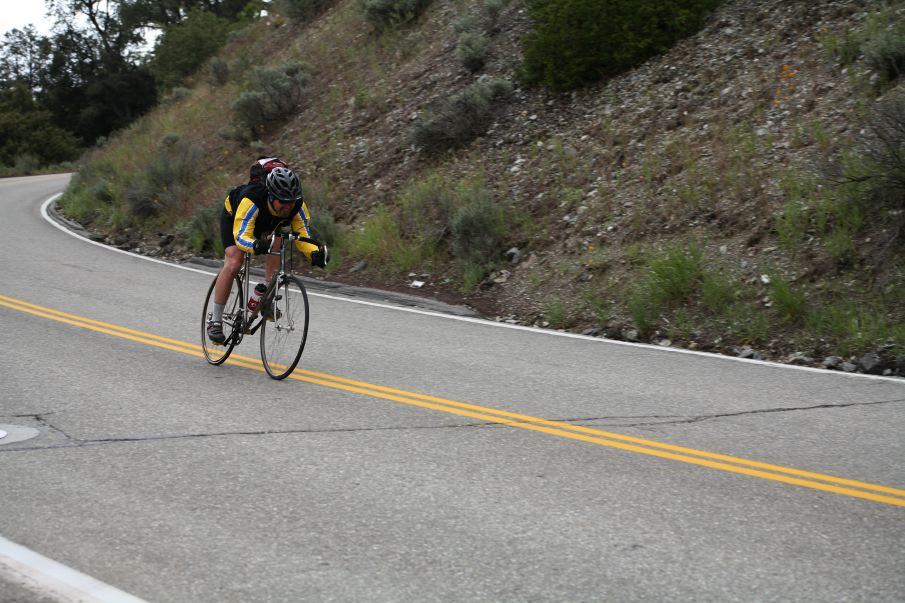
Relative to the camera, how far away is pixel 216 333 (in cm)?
Result: 923

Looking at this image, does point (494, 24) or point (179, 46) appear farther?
point (179, 46)

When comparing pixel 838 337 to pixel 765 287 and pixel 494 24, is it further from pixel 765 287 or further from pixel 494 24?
pixel 494 24

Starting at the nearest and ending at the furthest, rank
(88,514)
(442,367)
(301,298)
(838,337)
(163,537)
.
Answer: (163,537) < (88,514) < (301,298) < (442,367) < (838,337)

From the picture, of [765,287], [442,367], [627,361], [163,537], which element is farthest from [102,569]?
[765,287]

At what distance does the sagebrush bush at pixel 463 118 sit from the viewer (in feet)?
59.4

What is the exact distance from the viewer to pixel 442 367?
9.38m

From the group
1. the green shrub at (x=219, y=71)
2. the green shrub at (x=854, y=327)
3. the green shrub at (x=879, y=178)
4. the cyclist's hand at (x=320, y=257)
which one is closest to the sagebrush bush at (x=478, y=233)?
the green shrub at (x=879, y=178)

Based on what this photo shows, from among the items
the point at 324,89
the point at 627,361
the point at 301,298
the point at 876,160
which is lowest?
the point at 627,361

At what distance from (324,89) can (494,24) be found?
5138 mm

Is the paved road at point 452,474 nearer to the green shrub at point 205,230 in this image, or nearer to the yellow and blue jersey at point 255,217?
the yellow and blue jersey at point 255,217

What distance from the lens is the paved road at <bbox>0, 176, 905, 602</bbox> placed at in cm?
446

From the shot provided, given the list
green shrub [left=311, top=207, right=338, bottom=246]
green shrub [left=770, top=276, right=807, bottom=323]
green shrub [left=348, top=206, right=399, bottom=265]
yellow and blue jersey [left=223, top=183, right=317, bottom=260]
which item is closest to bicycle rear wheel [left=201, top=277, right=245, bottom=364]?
yellow and blue jersey [left=223, top=183, right=317, bottom=260]

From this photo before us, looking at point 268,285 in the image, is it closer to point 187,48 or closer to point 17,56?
point 187,48

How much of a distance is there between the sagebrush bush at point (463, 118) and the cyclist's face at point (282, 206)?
31.9 ft
